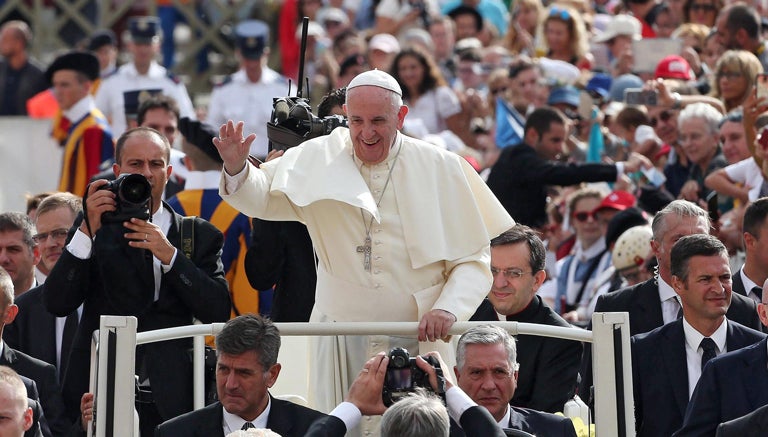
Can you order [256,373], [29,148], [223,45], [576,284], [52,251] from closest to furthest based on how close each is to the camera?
[256,373], [52,251], [576,284], [29,148], [223,45]

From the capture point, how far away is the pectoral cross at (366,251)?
7156 millimetres

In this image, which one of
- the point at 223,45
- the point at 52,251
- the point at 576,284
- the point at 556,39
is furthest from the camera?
Answer: the point at 223,45

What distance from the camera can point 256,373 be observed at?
6570 mm

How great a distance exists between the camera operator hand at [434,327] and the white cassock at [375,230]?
12.1 inches

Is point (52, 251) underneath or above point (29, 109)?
underneath

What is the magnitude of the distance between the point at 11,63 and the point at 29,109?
2.35ft

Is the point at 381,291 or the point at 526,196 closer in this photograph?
the point at 381,291

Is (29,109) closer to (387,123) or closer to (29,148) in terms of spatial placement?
(29,148)

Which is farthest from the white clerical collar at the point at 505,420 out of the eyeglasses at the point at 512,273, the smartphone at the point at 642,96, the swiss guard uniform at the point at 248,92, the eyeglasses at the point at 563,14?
the eyeglasses at the point at 563,14

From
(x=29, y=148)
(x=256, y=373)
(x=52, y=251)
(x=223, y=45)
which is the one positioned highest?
(x=223, y=45)

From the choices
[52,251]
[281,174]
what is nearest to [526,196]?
[52,251]

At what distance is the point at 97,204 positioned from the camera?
713 centimetres

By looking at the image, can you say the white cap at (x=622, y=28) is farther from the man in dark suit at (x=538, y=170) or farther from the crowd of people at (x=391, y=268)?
the man in dark suit at (x=538, y=170)

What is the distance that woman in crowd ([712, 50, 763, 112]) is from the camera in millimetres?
11281
